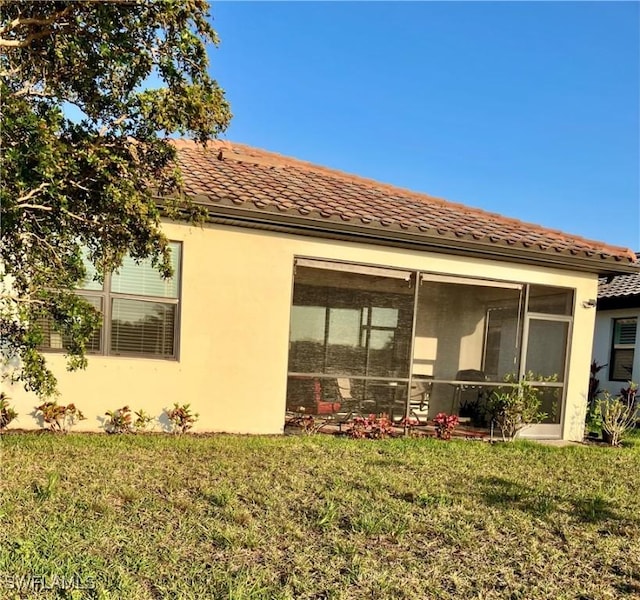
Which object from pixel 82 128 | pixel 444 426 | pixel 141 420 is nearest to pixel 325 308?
pixel 444 426

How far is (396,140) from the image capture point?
52.2 feet

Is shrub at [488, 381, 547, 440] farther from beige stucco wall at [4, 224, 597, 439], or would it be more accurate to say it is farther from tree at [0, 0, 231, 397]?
tree at [0, 0, 231, 397]

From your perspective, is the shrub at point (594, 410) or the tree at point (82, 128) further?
the shrub at point (594, 410)

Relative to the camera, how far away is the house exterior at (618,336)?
14047mm

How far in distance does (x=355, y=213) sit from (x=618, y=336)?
1127 centimetres

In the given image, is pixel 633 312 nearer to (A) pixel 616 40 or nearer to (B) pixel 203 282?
(A) pixel 616 40

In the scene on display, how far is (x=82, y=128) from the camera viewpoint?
11.8 ft

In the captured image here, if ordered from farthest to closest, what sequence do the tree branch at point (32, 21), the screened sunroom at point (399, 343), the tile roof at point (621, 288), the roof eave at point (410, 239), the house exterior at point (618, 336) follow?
1. the tile roof at point (621, 288)
2. the house exterior at point (618, 336)
3. the screened sunroom at point (399, 343)
4. the roof eave at point (410, 239)
5. the tree branch at point (32, 21)

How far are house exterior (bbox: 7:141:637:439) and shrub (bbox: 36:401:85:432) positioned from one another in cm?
12

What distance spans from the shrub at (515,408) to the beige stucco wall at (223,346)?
3628 mm

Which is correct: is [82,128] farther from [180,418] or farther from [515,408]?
[515,408]

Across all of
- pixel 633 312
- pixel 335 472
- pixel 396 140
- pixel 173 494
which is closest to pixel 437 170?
pixel 396 140

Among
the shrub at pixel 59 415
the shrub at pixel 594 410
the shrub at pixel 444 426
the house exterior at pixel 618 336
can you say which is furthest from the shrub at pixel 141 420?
the house exterior at pixel 618 336

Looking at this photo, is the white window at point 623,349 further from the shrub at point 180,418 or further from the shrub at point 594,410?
the shrub at point 180,418
